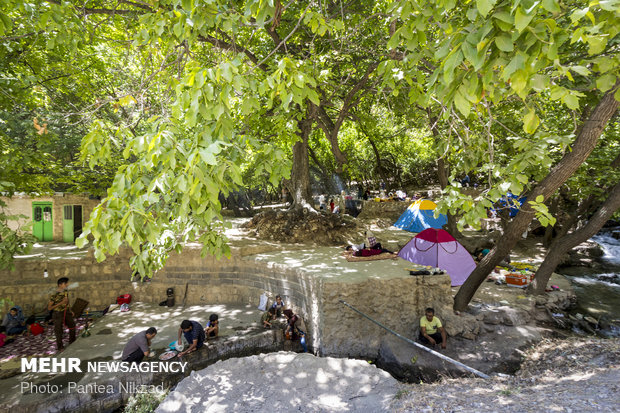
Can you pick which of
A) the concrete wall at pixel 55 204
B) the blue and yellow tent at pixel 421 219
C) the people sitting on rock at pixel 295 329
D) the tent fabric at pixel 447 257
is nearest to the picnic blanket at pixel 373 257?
the tent fabric at pixel 447 257

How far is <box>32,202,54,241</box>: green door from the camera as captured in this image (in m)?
11.8

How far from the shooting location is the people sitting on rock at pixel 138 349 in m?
5.55

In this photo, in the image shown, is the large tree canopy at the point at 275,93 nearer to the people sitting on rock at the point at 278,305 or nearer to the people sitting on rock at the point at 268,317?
the people sitting on rock at the point at 268,317

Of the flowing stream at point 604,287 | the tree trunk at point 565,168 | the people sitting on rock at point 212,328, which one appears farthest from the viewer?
the flowing stream at point 604,287

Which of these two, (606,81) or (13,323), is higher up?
(606,81)

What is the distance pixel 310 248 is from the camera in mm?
9219

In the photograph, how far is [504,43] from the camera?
178cm

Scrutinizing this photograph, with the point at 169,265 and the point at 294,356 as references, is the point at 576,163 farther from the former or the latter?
the point at 169,265

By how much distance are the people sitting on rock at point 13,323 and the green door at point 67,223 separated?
4915 mm

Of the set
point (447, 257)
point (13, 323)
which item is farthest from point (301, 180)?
point (13, 323)

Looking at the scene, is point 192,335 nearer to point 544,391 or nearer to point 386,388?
point 386,388

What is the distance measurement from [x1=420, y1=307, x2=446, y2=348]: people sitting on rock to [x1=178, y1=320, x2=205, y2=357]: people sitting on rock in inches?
157

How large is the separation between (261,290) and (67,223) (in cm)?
855

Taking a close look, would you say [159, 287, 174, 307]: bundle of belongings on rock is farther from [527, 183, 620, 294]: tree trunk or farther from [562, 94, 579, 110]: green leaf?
[562, 94, 579, 110]: green leaf
